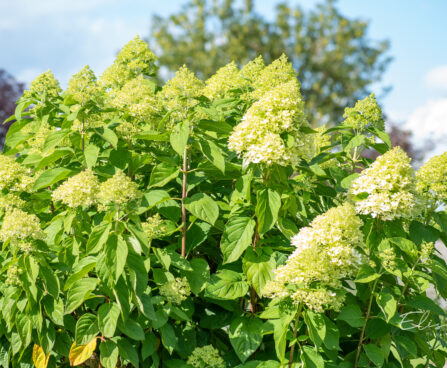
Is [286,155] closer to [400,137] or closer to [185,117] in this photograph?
[185,117]

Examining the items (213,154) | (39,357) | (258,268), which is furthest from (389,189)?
(39,357)

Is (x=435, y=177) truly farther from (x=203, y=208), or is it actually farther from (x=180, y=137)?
(x=180, y=137)

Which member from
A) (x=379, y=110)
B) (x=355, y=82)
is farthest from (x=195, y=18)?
(x=379, y=110)

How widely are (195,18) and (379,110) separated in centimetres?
2243

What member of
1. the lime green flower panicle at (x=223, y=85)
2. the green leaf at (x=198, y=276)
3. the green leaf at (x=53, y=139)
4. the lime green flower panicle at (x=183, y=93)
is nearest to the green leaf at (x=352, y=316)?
the green leaf at (x=198, y=276)

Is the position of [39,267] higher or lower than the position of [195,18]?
lower

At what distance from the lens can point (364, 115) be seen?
3631 mm

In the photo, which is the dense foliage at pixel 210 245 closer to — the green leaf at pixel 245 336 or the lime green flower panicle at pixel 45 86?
the green leaf at pixel 245 336

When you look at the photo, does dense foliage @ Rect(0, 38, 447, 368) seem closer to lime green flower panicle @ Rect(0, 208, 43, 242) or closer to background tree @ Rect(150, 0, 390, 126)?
lime green flower panicle @ Rect(0, 208, 43, 242)

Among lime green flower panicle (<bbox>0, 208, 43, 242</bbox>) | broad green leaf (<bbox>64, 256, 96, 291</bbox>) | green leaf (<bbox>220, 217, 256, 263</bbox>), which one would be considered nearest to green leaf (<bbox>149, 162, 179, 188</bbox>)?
green leaf (<bbox>220, 217, 256, 263</bbox>)

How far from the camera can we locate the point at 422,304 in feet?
9.96

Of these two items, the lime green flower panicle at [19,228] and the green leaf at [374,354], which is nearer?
the lime green flower panicle at [19,228]

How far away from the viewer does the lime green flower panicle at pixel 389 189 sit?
2.88m

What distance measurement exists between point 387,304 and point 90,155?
1773 mm
